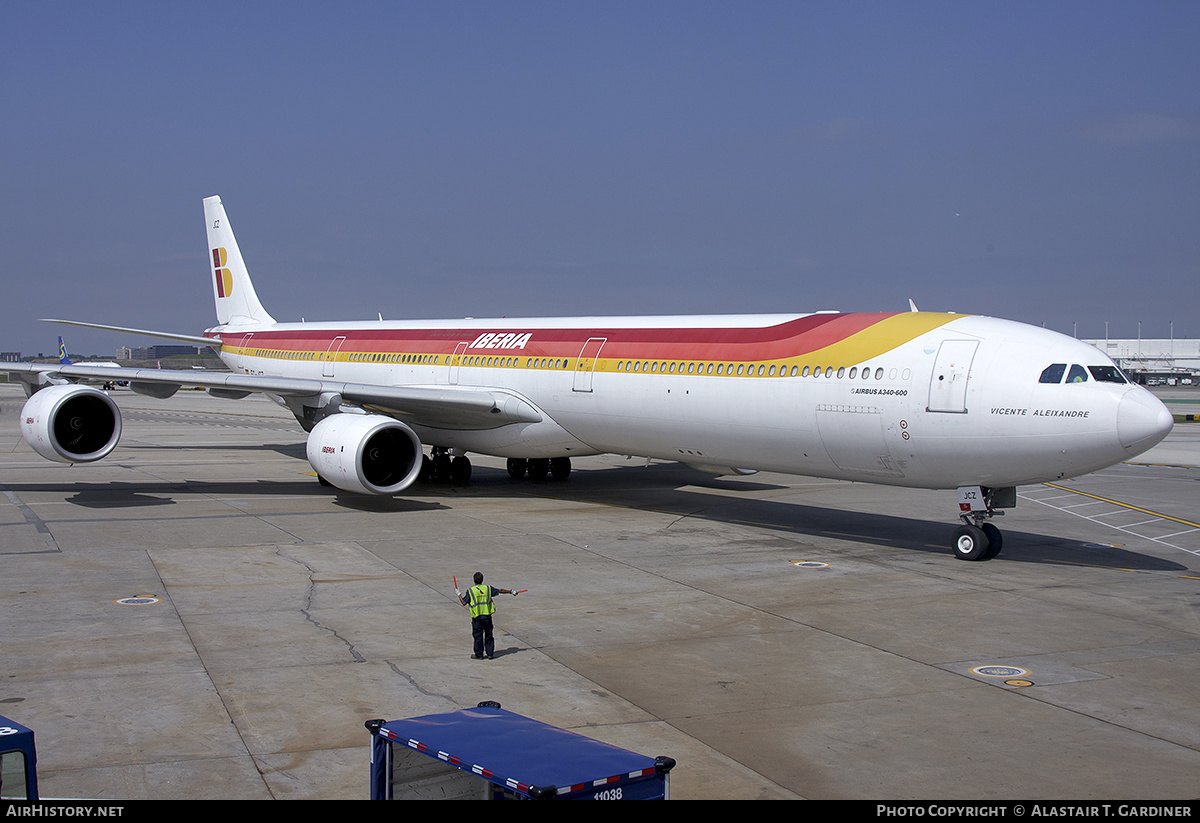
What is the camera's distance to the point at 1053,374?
47.8 ft

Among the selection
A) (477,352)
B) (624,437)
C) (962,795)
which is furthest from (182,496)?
(962,795)

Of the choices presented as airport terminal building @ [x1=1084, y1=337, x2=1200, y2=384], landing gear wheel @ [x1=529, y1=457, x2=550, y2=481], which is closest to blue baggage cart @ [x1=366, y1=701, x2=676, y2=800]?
landing gear wheel @ [x1=529, y1=457, x2=550, y2=481]

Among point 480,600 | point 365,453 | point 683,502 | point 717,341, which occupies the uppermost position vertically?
point 717,341

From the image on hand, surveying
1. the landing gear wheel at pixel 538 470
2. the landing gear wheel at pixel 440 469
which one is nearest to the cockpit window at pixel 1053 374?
the landing gear wheel at pixel 538 470

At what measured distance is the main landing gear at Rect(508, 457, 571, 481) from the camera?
25.8 meters

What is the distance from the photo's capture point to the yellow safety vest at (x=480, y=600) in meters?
→ 10.1

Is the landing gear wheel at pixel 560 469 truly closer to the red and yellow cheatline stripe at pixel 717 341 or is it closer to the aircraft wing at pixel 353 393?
the aircraft wing at pixel 353 393

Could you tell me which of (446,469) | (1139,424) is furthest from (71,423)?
(1139,424)

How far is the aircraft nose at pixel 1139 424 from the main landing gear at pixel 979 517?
2051 millimetres

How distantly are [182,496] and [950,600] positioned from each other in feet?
53.6

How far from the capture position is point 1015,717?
879 centimetres

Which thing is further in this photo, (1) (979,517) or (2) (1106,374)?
(1) (979,517)

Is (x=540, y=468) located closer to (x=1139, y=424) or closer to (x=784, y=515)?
(x=784, y=515)

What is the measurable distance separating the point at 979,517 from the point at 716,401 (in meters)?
4.71
